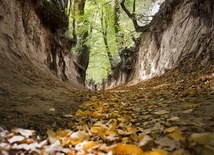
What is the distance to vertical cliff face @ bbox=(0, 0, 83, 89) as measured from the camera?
13.9ft

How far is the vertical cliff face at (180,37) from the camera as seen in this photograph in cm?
588

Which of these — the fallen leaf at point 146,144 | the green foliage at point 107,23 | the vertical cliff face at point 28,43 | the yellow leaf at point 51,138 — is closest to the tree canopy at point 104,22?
the green foliage at point 107,23

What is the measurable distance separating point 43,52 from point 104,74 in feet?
50.8

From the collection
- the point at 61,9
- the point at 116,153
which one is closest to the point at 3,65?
the point at 116,153

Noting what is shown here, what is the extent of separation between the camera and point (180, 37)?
7.46 metres

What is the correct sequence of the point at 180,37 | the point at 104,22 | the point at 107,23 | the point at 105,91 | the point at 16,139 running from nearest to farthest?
the point at 16,139 → the point at 105,91 → the point at 180,37 → the point at 107,23 → the point at 104,22

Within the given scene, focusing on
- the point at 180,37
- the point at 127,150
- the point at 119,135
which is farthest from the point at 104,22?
the point at 127,150

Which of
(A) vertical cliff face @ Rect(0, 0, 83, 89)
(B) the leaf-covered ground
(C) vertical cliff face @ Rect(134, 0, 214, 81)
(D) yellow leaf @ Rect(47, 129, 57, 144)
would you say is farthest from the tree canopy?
→ (D) yellow leaf @ Rect(47, 129, 57, 144)

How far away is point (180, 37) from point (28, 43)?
16.5ft

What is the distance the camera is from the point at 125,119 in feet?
6.68

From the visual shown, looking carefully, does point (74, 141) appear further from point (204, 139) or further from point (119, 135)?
point (204, 139)

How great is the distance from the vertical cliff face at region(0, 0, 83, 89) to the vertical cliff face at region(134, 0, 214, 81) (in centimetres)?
396

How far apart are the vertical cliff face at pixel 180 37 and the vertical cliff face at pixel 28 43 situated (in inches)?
156

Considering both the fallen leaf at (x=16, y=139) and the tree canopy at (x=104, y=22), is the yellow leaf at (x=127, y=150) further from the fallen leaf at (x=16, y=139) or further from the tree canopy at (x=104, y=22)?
the tree canopy at (x=104, y=22)
